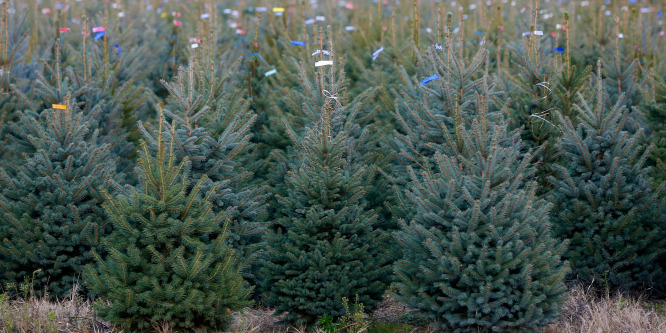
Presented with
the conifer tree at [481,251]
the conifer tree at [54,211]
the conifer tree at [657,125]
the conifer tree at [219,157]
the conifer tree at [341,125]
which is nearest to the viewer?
the conifer tree at [481,251]

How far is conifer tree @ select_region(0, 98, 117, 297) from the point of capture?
640 cm

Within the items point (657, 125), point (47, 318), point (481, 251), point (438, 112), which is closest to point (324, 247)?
point (481, 251)

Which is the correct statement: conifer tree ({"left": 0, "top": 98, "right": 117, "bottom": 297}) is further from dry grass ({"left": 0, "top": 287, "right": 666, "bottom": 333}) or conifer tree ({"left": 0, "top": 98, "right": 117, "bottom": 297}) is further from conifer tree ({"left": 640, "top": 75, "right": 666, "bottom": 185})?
conifer tree ({"left": 640, "top": 75, "right": 666, "bottom": 185})

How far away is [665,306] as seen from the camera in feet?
20.1

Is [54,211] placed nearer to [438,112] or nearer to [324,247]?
[324,247]

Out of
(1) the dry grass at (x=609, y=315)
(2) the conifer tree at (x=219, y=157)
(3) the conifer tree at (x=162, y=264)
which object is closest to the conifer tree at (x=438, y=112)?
(2) the conifer tree at (x=219, y=157)

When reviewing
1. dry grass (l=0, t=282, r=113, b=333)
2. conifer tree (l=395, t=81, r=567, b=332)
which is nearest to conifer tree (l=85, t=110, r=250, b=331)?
dry grass (l=0, t=282, r=113, b=333)

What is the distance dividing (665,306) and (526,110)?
247 centimetres

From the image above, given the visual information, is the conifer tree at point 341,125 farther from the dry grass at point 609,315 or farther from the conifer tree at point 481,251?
the dry grass at point 609,315

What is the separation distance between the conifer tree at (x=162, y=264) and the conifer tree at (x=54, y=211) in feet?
3.94

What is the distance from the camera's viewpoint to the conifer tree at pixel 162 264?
203 inches

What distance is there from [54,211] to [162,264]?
1.89m

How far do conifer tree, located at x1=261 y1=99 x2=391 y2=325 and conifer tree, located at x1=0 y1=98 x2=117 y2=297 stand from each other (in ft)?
6.25

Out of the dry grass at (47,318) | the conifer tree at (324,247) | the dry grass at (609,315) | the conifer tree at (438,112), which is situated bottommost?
the dry grass at (609,315)
